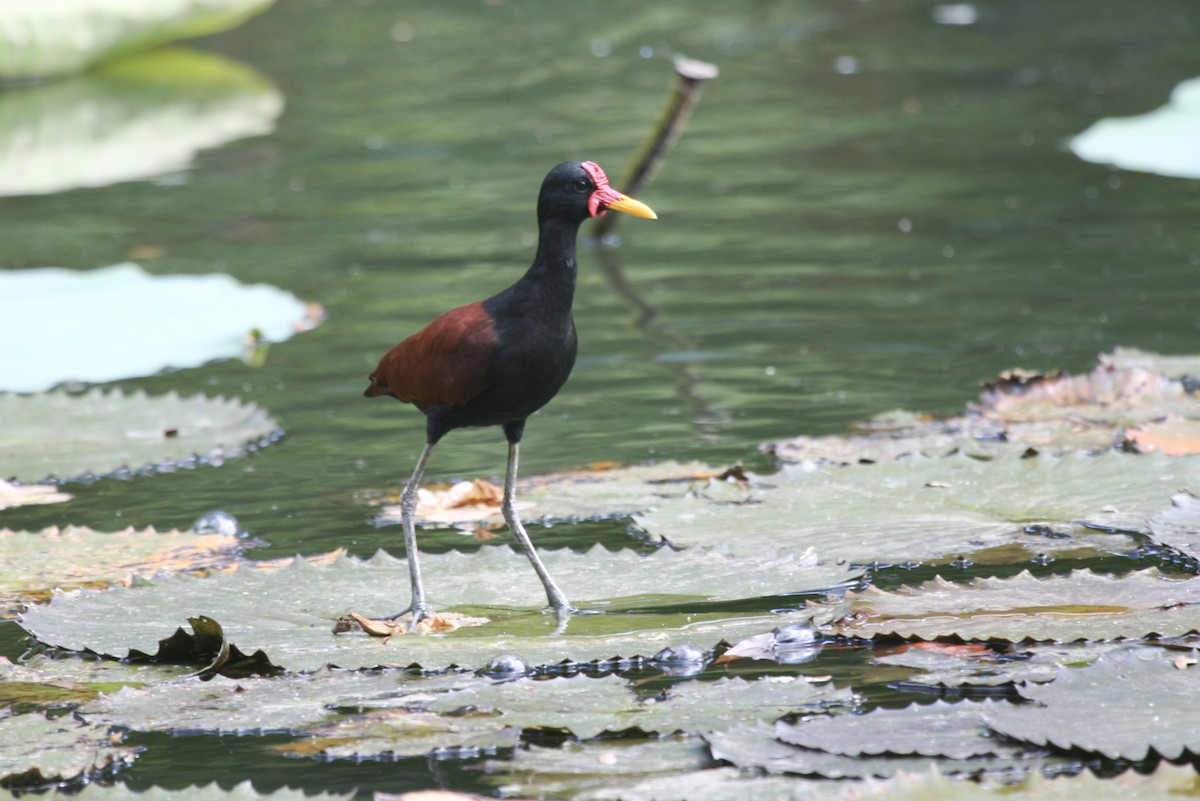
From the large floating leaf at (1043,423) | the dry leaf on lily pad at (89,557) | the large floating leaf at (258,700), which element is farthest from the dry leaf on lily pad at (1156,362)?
the large floating leaf at (258,700)

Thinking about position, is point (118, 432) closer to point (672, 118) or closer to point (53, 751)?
point (53, 751)

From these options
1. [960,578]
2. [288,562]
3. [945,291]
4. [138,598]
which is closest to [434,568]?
[288,562]

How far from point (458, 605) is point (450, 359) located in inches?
22.4

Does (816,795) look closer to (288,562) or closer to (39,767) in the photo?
(39,767)

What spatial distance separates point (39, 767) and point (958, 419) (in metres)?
3.18

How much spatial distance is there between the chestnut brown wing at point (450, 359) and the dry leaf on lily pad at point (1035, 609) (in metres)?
0.93

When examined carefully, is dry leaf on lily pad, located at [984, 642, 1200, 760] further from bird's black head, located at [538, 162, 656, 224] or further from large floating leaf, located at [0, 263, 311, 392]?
large floating leaf, located at [0, 263, 311, 392]

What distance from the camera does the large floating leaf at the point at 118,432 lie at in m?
5.03

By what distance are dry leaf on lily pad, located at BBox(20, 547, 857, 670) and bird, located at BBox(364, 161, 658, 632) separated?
0.11 m

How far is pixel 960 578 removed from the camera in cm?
382

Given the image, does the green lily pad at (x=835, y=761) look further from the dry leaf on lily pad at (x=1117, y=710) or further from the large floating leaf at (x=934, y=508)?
the large floating leaf at (x=934, y=508)

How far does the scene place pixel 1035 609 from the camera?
10.7ft

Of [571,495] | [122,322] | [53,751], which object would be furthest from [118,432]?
[53,751]

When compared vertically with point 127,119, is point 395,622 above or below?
above
